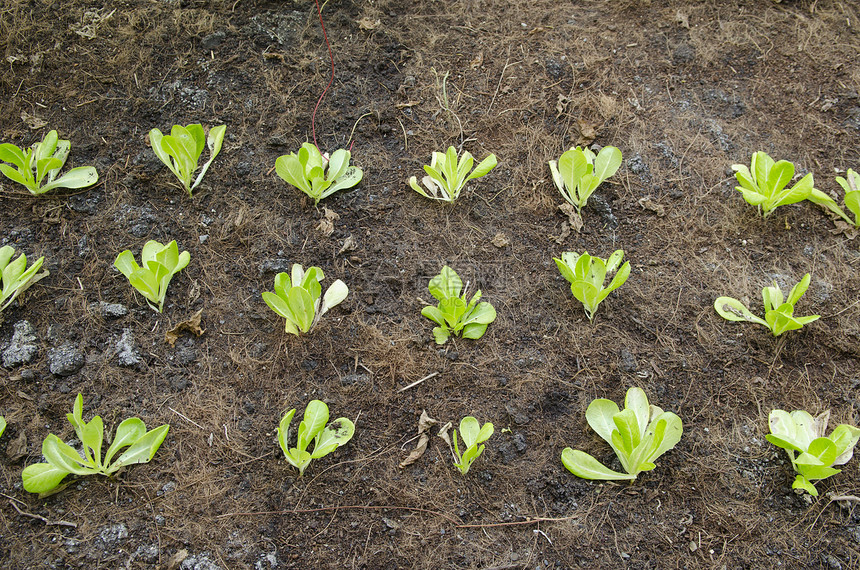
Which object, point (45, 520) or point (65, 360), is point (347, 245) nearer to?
point (65, 360)

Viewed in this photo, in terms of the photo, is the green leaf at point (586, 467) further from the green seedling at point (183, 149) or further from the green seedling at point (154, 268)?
the green seedling at point (183, 149)

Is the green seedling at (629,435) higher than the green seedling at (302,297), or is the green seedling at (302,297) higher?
the green seedling at (302,297)

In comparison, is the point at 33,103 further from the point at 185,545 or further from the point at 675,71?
the point at 675,71

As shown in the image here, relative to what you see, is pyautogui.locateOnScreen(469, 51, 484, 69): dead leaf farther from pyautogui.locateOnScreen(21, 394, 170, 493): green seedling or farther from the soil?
pyautogui.locateOnScreen(21, 394, 170, 493): green seedling

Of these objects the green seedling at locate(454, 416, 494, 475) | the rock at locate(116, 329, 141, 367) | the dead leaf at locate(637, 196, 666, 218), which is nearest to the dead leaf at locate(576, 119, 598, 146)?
the dead leaf at locate(637, 196, 666, 218)

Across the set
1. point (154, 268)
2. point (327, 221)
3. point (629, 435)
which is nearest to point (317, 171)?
point (327, 221)

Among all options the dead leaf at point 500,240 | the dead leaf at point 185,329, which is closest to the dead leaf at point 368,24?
the dead leaf at point 500,240
